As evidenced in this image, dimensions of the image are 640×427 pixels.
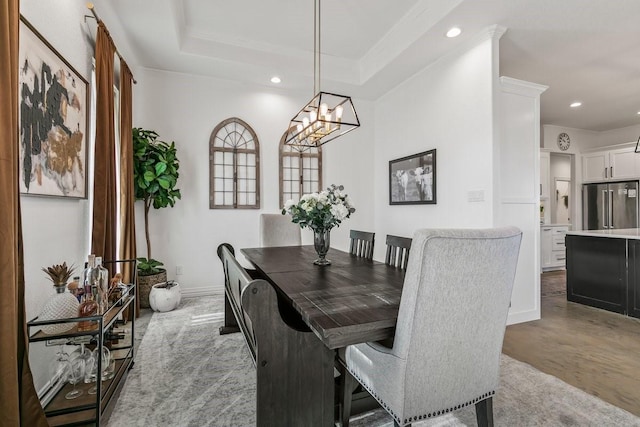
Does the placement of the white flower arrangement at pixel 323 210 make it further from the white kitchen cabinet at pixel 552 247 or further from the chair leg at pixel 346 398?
the white kitchen cabinet at pixel 552 247

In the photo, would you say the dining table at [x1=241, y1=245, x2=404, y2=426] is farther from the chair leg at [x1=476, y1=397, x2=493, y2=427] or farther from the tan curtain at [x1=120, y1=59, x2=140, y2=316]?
the tan curtain at [x1=120, y1=59, x2=140, y2=316]

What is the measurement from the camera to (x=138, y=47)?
3455 millimetres

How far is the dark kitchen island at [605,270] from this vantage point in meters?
3.35

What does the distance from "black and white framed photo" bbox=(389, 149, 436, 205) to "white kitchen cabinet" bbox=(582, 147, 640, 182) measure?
4772mm

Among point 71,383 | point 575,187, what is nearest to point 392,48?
point 71,383

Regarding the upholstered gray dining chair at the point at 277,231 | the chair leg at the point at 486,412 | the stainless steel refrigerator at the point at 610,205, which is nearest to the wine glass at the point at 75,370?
the upholstered gray dining chair at the point at 277,231

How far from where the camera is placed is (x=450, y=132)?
3553mm

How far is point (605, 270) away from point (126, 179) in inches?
209

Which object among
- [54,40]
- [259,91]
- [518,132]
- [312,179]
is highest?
[259,91]

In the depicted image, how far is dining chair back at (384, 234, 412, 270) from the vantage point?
226 cm

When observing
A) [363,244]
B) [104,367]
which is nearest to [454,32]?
[363,244]

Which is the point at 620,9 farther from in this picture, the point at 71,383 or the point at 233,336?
the point at 71,383

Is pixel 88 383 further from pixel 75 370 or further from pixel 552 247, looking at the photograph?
pixel 552 247

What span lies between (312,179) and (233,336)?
2622 mm
